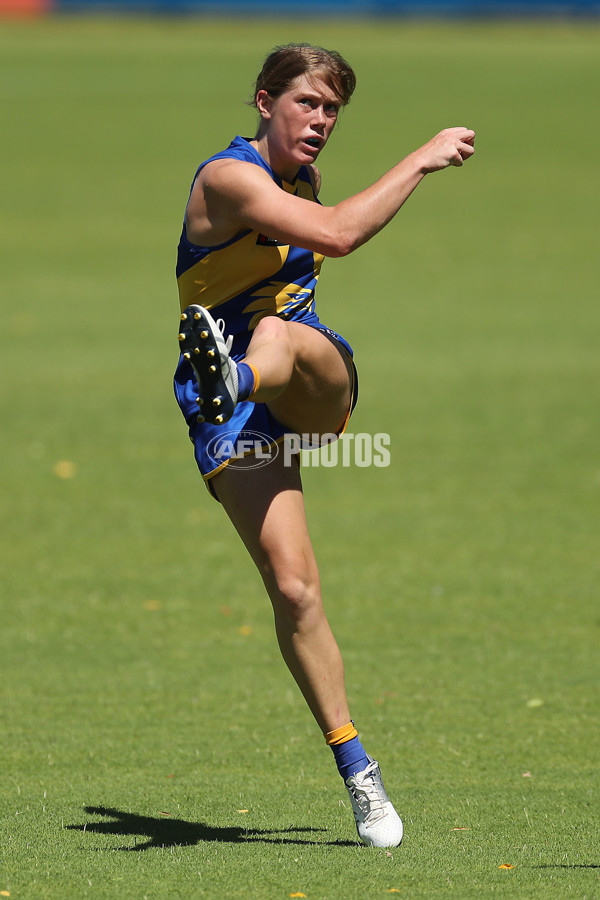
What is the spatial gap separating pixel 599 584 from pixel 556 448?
11.1 feet

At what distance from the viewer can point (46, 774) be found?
4680 millimetres

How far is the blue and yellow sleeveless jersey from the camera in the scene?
12.8 ft

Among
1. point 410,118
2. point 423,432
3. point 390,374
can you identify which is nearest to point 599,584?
point 423,432

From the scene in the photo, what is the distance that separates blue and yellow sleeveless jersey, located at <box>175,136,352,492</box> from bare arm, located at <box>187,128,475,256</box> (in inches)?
6.7

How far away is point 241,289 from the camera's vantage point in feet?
13.1

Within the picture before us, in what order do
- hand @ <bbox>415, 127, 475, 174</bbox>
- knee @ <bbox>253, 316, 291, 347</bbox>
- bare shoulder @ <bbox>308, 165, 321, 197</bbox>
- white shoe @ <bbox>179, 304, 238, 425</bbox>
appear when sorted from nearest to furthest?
white shoe @ <bbox>179, 304, 238, 425</bbox>
hand @ <bbox>415, 127, 475, 174</bbox>
knee @ <bbox>253, 316, 291, 347</bbox>
bare shoulder @ <bbox>308, 165, 321, 197</bbox>

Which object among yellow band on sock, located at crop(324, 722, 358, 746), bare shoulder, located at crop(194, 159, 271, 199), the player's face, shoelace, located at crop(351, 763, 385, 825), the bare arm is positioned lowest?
shoelace, located at crop(351, 763, 385, 825)

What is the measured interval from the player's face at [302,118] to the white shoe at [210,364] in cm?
64

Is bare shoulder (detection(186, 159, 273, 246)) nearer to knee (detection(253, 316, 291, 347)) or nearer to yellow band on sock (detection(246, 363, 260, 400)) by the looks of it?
knee (detection(253, 316, 291, 347))

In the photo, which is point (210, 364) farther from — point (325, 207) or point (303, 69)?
point (303, 69)

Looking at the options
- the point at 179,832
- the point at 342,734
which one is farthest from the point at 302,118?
the point at 179,832

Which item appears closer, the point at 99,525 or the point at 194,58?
the point at 99,525

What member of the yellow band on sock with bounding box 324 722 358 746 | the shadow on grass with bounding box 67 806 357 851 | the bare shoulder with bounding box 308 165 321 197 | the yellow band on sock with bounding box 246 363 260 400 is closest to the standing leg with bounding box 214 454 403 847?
the yellow band on sock with bounding box 324 722 358 746

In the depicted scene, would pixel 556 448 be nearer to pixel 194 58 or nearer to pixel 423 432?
pixel 423 432
